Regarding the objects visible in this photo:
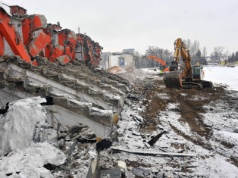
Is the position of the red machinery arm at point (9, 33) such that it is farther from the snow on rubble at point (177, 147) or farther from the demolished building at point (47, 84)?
the snow on rubble at point (177, 147)

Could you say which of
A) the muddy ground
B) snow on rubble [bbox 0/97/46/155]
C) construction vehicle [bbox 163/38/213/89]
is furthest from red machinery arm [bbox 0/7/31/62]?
construction vehicle [bbox 163/38/213/89]

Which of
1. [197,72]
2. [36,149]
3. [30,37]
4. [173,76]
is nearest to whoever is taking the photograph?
[36,149]

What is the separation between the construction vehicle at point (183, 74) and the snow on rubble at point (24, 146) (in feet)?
44.3

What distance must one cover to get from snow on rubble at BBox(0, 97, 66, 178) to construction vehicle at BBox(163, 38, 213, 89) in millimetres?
13501

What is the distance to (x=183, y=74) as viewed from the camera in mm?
20875

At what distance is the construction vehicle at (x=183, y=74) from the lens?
55.9ft

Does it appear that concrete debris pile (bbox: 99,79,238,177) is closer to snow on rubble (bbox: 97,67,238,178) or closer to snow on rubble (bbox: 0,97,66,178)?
snow on rubble (bbox: 97,67,238,178)

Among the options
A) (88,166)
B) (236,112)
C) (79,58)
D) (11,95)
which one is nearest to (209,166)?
(88,166)

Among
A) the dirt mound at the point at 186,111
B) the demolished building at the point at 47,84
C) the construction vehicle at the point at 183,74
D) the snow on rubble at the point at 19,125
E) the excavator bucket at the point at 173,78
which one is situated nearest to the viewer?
the snow on rubble at the point at 19,125

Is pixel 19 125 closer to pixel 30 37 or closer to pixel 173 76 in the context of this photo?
pixel 30 37

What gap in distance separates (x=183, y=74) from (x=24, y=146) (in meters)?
18.5

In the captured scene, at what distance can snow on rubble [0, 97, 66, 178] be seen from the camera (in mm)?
3467

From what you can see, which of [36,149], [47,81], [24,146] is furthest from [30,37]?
[36,149]

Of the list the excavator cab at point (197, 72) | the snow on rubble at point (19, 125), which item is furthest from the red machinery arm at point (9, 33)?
the excavator cab at point (197, 72)
